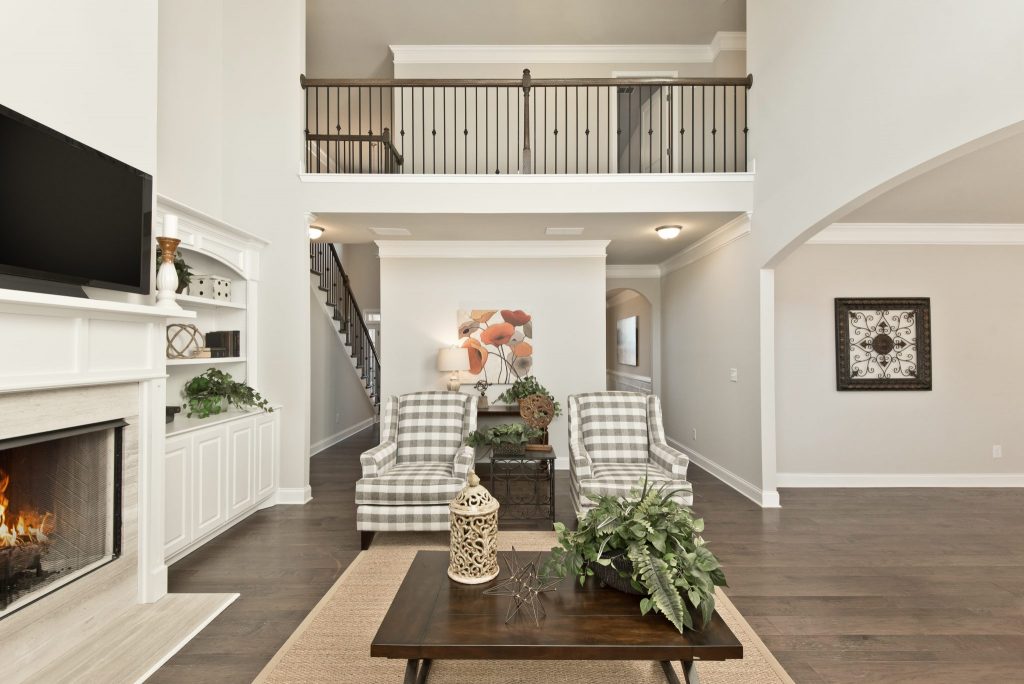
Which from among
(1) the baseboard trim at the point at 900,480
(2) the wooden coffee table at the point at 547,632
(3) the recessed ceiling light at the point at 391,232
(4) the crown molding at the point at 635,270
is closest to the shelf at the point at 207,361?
(3) the recessed ceiling light at the point at 391,232

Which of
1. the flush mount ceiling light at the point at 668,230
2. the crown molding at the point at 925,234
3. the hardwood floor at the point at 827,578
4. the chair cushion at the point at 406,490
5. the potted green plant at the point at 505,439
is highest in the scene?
the flush mount ceiling light at the point at 668,230

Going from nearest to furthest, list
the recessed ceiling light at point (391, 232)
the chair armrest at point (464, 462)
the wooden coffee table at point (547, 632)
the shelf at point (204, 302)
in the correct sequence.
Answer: the wooden coffee table at point (547, 632) → the chair armrest at point (464, 462) → the shelf at point (204, 302) → the recessed ceiling light at point (391, 232)

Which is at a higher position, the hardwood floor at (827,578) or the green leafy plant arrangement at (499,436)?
the green leafy plant arrangement at (499,436)

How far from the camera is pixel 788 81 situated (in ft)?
13.9

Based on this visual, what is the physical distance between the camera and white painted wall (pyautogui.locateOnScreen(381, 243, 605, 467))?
6262mm

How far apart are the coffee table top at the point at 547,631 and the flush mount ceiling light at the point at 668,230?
13.6 feet

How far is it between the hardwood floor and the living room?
0.03 meters

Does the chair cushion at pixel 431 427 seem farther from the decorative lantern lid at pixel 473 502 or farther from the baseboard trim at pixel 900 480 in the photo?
the baseboard trim at pixel 900 480

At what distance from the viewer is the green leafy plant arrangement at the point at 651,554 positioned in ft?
5.73

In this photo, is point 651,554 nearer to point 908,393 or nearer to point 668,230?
point 668,230

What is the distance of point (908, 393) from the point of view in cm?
522

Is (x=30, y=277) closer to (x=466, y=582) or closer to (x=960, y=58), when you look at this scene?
(x=466, y=582)

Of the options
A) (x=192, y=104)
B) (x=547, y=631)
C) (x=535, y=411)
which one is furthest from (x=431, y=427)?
(x=192, y=104)

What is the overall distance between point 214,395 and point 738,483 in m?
4.71
